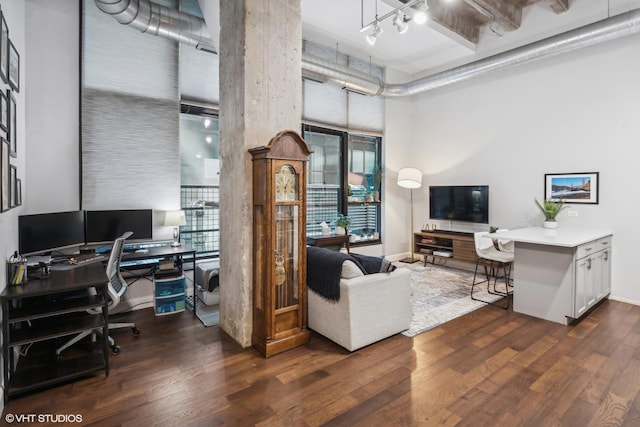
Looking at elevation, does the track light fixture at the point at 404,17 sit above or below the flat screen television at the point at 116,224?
above

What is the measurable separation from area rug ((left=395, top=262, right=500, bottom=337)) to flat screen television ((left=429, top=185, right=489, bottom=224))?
97 cm

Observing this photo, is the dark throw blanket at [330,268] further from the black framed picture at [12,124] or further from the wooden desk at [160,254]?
the black framed picture at [12,124]

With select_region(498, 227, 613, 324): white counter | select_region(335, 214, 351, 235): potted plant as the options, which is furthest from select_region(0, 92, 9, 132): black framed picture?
select_region(498, 227, 613, 324): white counter

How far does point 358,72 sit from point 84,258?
4.74 meters

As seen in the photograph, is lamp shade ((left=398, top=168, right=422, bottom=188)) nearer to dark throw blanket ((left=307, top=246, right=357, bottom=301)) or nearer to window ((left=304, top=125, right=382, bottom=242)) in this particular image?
window ((left=304, top=125, right=382, bottom=242))

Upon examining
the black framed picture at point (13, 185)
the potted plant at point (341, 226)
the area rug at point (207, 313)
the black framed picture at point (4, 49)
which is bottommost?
the area rug at point (207, 313)

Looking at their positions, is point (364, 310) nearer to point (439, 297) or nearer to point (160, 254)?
point (439, 297)

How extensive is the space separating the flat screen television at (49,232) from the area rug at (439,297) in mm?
3492

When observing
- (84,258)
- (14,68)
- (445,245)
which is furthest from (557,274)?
(14,68)

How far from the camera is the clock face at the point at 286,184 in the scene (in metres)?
2.93

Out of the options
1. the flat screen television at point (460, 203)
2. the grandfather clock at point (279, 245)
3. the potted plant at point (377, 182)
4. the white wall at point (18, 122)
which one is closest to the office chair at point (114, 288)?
the white wall at point (18, 122)

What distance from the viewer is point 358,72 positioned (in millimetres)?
5758

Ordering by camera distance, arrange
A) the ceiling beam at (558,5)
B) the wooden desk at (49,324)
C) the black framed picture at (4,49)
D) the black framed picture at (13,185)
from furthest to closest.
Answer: the ceiling beam at (558,5) < the black framed picture at (13,185) < the black framed picture at (4,49) < the wooden desk at (49,324)

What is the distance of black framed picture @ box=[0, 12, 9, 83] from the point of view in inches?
95.0
